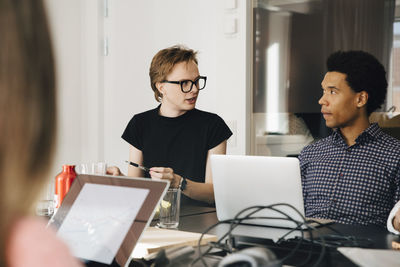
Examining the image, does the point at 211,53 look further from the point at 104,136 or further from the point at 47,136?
the point at 47,136

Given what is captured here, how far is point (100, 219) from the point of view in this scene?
1108 millimetres

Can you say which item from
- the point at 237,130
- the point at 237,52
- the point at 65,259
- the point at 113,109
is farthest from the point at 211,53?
the point at 65,259

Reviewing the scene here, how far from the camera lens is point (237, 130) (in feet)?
11.4

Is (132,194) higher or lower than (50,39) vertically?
lower

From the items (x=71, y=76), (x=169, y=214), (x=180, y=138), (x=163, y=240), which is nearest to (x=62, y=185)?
(x=169, y=214)

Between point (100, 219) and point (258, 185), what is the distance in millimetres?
637

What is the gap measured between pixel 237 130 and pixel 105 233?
2.47m

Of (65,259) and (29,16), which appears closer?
(29,16)

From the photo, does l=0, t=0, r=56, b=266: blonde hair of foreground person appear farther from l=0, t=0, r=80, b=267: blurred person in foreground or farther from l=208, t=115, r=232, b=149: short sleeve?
l=208, t=115, r=232, b=149: short sleeve

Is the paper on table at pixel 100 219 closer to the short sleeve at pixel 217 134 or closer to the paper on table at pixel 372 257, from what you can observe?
the paper on table at pixel 372 257

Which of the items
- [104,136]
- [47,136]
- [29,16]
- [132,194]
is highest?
[29,16]

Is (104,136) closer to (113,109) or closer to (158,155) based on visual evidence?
(113,109)

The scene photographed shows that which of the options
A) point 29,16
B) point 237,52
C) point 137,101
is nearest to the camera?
point 29,16

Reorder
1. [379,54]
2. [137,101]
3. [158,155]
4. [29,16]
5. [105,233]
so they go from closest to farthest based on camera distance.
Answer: [29,16], [105,233], [158,155], [379,54], [137,101]
